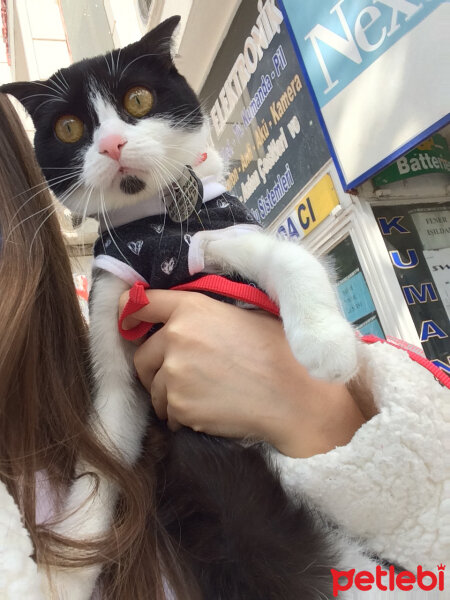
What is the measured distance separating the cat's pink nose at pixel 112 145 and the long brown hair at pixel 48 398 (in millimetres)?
112

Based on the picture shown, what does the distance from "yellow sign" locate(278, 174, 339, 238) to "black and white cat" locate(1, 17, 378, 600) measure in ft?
3.02

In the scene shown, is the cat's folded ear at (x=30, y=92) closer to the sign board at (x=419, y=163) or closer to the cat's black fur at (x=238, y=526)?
the cat's black fur at (x=238, y=526)

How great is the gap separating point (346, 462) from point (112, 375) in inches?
12.1

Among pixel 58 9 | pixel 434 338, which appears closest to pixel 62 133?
pixel 434 338

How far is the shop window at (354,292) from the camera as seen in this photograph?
1.51 meters

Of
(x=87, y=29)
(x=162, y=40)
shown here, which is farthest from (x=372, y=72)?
(x=87, y=29)

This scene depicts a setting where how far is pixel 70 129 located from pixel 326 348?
1.43 ft

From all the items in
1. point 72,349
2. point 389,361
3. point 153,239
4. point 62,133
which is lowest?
point 389,361

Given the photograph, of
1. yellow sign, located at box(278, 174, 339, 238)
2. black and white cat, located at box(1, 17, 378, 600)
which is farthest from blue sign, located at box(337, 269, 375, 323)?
black and white cat, located at box(1, 17, 378, 600)

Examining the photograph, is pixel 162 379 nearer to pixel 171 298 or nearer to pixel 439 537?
pixel 171 298

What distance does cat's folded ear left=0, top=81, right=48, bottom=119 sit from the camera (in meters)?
0.66

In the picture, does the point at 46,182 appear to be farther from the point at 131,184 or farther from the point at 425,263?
the point at 425,263

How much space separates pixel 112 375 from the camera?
618 millimetres

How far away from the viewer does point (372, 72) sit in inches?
52.0
